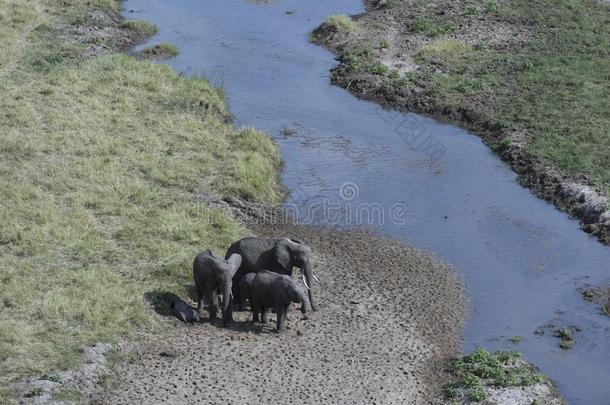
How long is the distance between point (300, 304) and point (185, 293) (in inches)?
99.4

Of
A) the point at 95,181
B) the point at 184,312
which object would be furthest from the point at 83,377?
the point at 95,181

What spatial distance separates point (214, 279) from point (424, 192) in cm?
1051

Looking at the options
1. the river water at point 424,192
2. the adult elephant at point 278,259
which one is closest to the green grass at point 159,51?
the river water at point 424,192

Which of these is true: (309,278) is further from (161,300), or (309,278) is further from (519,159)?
(519,159)

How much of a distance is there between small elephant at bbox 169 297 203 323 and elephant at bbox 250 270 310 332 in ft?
4.12

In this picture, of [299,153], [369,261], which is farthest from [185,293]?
[299,153]

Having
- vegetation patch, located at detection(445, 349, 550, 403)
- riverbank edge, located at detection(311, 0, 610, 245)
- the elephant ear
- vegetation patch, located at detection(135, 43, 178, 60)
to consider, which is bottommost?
vegetation patch, located at detection(135, 43, 178, 60)

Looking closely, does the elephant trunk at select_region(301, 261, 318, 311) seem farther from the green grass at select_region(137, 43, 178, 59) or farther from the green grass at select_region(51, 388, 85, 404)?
the green grass at select_region(137, 43, 178, 59)

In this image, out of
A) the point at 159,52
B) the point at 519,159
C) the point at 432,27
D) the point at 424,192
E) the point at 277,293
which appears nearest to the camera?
the point at 277,293

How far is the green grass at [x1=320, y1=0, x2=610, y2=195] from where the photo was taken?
34.3 meters

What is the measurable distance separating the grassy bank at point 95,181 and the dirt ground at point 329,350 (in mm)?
1170

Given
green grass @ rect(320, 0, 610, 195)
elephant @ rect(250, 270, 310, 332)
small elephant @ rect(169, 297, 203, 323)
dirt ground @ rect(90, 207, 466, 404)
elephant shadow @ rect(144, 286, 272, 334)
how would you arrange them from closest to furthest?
dirt ground @ rect(90, 207, 466, 404) < elephant @ rect(250, 270, 310, 332) < small elephant @ rect(169, 297, 203, 323) < elephant shadow @ rect(144, 286, 272, 334) < green grass @ rect(320, 0, 610, 195)

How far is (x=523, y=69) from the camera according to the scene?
131 feet

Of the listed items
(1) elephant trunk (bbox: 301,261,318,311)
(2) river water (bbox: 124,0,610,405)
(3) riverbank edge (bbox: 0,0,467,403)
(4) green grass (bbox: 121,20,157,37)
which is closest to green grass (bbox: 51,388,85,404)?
(3) riverbank edge (bbox: 0,0,467,403)
